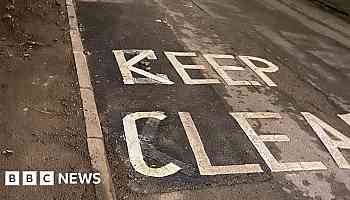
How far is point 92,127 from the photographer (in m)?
6.13

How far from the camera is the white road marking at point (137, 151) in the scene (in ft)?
18.3

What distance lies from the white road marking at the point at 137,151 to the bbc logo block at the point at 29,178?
1.03 meters

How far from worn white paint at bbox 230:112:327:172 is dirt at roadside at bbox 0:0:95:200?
2.37 meters

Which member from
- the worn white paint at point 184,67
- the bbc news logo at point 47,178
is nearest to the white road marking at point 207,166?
the bbc news logo at point 47,178

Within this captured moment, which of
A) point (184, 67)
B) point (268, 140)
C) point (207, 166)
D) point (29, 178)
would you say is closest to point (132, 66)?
point (184, 67)

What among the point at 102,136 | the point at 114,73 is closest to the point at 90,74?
the point at 114,73

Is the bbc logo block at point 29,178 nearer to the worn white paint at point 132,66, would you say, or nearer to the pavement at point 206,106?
the pavement at point 206,106

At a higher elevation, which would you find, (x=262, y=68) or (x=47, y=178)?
(x=262, y=68)

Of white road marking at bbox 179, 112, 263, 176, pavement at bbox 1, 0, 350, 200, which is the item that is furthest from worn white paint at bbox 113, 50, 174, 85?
white road marking at bbox 179, 112, 263, 176

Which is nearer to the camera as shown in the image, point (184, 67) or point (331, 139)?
point (331, 139)

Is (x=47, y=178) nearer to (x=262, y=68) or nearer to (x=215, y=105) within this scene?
(x=215, y=105)

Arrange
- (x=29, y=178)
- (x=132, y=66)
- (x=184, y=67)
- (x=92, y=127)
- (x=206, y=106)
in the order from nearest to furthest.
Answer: (x=29, y=178)
(x=92, y=127)
(x=206, y=106)
(x=132, y=66)
(x=184, y=67)

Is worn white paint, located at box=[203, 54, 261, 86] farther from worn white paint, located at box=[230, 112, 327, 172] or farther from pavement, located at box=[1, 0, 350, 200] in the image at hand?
worn white paint, located at box=[230, 112, 327, 172]

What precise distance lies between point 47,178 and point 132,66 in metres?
3.74
